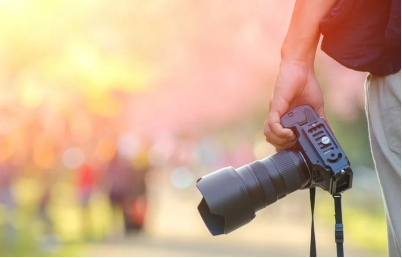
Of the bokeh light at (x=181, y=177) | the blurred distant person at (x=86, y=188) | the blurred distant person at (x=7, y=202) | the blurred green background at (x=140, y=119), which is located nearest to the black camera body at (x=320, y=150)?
the blurred green background at (x=140, y=119)

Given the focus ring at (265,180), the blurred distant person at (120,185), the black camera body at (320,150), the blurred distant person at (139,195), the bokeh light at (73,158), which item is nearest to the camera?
the black camera body at (320,150)

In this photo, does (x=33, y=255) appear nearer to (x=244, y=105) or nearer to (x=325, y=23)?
(x=325, y=23)

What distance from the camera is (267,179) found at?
1.96 m

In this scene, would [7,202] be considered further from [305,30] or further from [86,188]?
[305,30]

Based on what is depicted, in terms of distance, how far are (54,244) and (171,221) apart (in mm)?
3273

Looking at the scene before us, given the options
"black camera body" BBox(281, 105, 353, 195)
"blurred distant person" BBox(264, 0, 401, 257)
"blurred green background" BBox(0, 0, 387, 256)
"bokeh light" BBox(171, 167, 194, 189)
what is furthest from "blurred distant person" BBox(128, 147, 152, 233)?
"bokeh light" BBox(171, 167, 194, 189)

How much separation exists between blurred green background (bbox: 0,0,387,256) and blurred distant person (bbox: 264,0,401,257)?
4.86m

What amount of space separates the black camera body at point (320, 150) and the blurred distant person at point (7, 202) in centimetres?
646

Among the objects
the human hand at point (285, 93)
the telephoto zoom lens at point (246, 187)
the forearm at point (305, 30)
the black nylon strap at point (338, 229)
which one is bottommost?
the black nylon strap at point (338, 229)

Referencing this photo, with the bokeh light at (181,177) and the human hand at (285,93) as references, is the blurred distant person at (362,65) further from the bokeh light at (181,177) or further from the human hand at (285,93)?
the bokeh light at (181,177)

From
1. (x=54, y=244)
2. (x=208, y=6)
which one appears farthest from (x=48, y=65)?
(x=54, y=244)

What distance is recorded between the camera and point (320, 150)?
1871mm

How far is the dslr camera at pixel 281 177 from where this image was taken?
183 cm

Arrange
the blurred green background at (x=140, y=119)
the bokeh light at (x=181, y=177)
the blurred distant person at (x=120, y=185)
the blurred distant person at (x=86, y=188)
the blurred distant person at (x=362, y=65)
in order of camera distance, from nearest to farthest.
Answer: the blurred distant person at (x=362, y=65) < the blurred green background at (x=140, y=119) < the blurred distant person at (x=120, y=185) < the blurred distant person at (x=86, y=188) < the bokeh light at (x=181, y=177)
